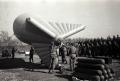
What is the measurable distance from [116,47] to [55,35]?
11914 mm

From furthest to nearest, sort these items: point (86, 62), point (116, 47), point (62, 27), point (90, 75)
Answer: point (116, 47)
point (62, 27)
point (86, 62)
point (90, 75)

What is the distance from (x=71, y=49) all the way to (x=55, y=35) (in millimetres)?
1387

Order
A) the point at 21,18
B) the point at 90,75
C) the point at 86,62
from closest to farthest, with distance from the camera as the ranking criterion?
the point at 90,75 → the point at 86,62 → the point at 21,18

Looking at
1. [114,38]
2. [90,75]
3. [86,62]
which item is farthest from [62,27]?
[114,38]

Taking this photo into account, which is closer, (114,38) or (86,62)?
(86,62)

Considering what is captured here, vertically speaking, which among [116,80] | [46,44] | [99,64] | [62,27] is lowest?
[116,80]

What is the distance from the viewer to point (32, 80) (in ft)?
37.4

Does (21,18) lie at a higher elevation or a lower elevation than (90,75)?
higher

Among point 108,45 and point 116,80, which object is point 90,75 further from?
point 108,45

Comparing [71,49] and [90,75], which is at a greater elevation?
[71,49]

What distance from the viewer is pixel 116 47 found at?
2503 cm

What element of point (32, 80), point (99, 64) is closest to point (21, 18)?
point (32, 80)

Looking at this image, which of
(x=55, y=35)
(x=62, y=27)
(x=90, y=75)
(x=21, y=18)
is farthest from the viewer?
(x=21, y=18)

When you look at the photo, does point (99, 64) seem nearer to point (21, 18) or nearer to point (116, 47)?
point (21, 18)
